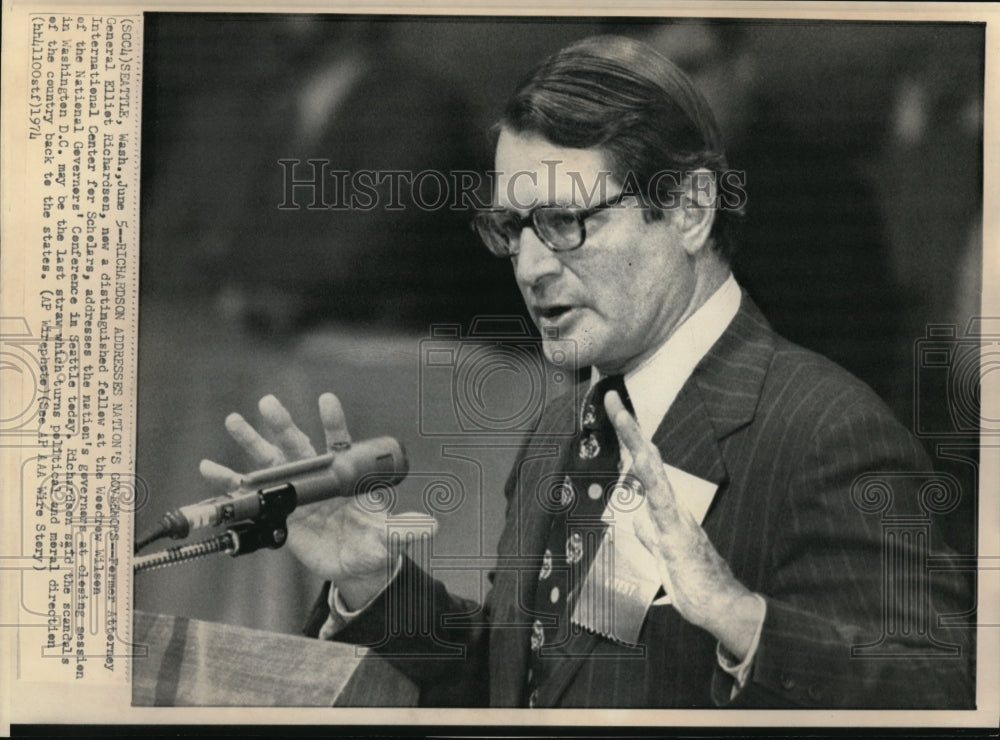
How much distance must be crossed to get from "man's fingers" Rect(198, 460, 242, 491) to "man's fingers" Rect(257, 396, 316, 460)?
12cm

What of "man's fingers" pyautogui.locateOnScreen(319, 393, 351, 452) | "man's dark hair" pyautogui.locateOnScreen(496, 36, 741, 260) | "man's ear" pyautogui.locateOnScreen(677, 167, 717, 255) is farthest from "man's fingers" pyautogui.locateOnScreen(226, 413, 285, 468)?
"man's ear" pyautogui.locateOnScreen(677, 167, 717, 255)

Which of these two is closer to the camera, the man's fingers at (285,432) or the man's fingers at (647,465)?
the man's fingers at (647,465)

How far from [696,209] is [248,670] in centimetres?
A: 142

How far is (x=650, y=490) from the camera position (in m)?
2.44

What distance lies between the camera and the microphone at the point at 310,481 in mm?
2520

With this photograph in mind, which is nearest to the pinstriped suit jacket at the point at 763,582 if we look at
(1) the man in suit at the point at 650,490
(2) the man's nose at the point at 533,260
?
(1) the man in suit at the point at 650,490

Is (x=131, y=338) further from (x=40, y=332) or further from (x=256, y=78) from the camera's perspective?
(x=256, y=78)

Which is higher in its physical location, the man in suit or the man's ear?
the man's ear

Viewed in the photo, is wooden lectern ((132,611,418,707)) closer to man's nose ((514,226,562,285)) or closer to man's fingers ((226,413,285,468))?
man's fingers ((226,413,285,468))

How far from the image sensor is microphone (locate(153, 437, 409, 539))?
2520mm

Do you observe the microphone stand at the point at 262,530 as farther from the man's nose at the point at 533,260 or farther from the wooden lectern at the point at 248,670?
the man's nose at the point at 533,260

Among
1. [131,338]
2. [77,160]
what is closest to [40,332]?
[131,338]

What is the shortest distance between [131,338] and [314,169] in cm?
55

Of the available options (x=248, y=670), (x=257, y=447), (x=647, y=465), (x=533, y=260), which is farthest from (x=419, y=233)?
(x=248, y=670)
